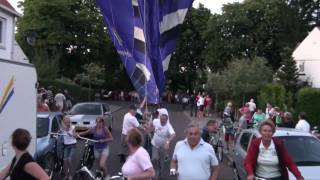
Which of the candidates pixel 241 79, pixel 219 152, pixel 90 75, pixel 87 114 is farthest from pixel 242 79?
pixel 219 152

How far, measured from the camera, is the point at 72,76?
234 feet

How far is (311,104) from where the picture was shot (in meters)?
32.1

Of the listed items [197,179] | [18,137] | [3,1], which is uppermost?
[3,1]

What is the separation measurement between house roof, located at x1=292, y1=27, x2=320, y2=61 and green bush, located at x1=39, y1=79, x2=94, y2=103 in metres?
21.5

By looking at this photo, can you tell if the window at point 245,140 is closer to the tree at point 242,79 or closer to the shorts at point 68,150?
the shorts at point 68,150

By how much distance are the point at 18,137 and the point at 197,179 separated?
7.32 feet

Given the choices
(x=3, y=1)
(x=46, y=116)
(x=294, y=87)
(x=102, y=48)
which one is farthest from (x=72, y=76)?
(x=46, y=116)

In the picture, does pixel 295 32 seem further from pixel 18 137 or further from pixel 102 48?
pixel 18 137

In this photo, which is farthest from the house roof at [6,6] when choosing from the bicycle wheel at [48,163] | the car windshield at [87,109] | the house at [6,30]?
the bicycle wheel at [48,163]

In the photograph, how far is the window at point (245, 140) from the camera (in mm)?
13420

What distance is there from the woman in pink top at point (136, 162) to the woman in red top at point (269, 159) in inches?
57.6

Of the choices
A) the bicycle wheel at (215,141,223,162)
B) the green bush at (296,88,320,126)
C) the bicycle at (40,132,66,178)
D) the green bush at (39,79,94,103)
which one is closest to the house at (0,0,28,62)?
the green bush at (39,79,94,103)

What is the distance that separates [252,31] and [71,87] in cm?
3056

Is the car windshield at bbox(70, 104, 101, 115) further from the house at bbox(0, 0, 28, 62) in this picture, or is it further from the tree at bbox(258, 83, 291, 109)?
the tree at bbox(258, 83, 291, 109)
